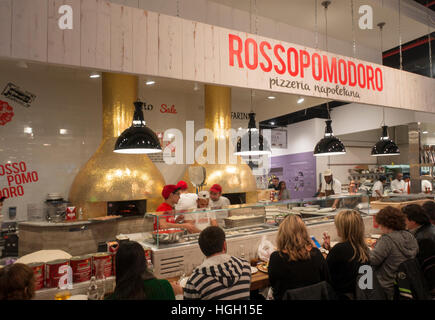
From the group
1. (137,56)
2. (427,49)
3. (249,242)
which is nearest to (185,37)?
(137,56)

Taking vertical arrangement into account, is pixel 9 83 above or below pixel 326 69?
above

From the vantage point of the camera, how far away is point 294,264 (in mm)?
2180

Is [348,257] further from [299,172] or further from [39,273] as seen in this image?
[299,172]

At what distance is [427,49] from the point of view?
646 centimetres

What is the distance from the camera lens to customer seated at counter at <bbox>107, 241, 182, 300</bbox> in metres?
1.57

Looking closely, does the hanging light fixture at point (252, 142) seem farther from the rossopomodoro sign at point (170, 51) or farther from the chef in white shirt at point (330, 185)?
the chef in white shirt at point (330, 185)

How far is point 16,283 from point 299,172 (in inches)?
431

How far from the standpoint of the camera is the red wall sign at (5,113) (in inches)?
201

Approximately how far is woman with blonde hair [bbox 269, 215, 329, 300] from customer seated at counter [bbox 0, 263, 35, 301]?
5.08ft

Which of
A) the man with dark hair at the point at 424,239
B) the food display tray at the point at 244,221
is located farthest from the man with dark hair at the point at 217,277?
the man with dark hair at the point at 424,239

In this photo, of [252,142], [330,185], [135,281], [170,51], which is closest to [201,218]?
[135,281]

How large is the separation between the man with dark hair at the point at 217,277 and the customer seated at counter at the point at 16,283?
87 centimetres
